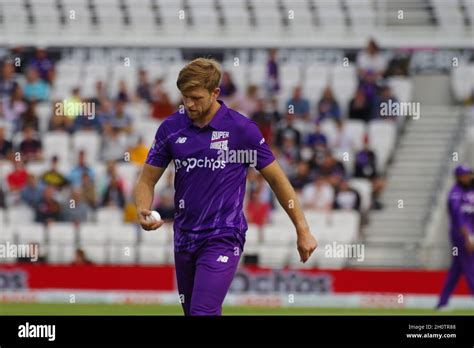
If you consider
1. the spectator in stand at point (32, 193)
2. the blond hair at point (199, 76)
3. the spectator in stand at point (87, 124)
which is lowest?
the spectator in stand at point (32, 193)

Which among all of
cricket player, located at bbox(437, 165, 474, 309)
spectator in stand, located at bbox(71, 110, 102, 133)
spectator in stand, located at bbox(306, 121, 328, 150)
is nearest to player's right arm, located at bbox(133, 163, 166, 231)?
cricket player, located at bbox(437, 165, 474, 309)

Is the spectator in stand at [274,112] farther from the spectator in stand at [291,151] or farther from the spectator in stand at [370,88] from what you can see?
the spectator in stand at [370,88]

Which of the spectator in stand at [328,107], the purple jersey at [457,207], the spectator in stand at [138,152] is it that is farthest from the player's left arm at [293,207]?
the spectator in stand at [328,107]

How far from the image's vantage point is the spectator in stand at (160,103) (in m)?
23.4

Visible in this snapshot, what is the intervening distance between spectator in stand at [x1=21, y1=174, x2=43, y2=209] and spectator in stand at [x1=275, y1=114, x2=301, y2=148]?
3.72 meters

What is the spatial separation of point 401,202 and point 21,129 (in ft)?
20.1

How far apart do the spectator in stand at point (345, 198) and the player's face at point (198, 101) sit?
1205 centimetres

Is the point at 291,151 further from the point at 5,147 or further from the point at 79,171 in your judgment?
the point at 5,147

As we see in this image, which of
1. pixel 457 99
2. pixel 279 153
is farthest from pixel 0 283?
pixel 457 99

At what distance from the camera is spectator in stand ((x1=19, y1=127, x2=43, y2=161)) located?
22648 mm

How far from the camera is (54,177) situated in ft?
72.2

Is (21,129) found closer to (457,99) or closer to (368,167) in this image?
(368,167)

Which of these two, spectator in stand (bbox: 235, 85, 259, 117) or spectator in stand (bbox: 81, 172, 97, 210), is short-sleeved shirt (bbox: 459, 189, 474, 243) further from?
spectator in stand (bbox: 81, 172, 97, 210)

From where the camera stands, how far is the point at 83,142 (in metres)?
23.0
